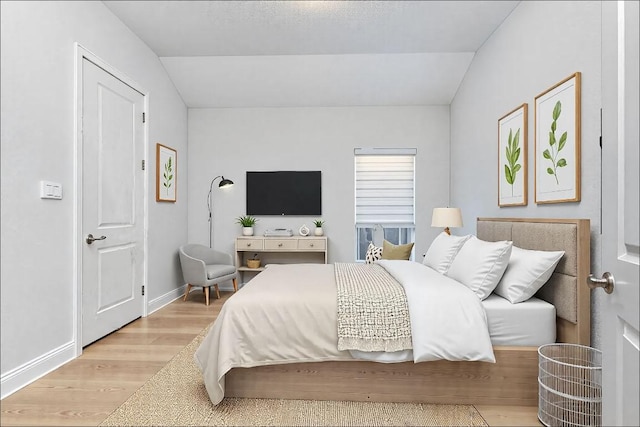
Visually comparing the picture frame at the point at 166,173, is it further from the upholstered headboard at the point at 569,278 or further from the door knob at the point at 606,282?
the door knob at the point at 606,282

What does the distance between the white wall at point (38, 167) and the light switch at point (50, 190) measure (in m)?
0.04

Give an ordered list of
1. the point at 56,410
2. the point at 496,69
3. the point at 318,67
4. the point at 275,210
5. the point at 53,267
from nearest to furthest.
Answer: the point at 56,410
the point at 53,267
the point at 496,69
the point at 318,67
the point at 275,210

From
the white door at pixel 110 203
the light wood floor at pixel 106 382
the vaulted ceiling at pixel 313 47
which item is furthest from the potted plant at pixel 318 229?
the white door at pixel 110 203

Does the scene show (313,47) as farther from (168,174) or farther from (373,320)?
(373,320)

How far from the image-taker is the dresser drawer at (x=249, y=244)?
530 cm

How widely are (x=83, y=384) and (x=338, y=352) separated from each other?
1610mm

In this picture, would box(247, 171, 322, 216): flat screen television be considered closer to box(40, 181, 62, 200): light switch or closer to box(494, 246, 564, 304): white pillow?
box(40, 181, 62, 200): light switch

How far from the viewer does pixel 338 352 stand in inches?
87.4

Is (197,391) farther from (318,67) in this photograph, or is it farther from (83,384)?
(318,67)

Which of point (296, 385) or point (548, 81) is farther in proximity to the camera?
point (548, 81)

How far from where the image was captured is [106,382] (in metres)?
2.54

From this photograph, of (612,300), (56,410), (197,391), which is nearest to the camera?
(612,300)

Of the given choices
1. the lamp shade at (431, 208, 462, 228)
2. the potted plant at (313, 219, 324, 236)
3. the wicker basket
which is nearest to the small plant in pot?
the wicker basket

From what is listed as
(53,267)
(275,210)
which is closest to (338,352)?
(53,267)
